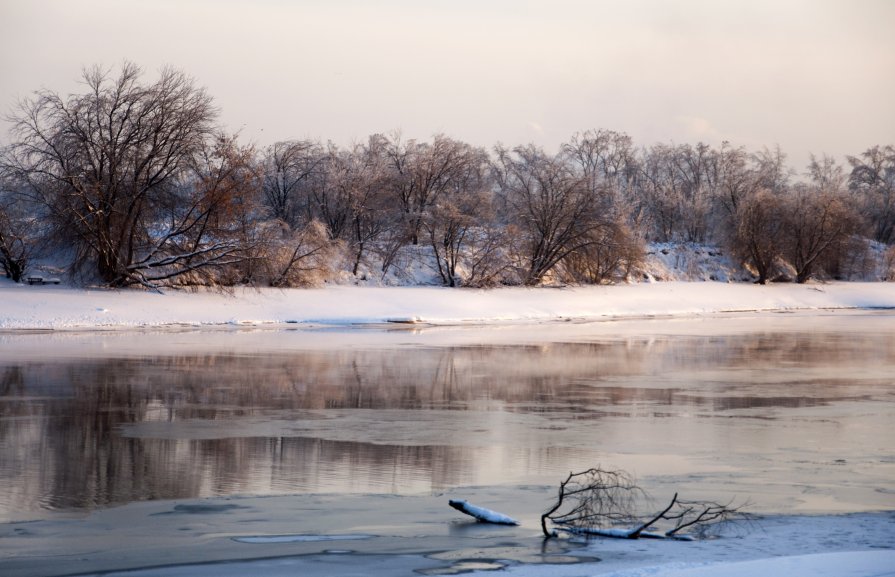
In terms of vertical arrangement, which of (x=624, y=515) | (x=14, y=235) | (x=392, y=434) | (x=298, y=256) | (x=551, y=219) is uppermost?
(x=551, y=219)

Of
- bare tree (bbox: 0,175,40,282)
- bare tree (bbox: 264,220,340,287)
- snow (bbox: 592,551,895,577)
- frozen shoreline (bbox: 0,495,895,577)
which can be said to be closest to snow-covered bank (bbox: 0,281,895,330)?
bare tree (bbox: 264,220,340,287)

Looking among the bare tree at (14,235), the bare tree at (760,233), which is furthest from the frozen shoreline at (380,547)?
the bare tree at (760,233)

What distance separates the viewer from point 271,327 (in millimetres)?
32562

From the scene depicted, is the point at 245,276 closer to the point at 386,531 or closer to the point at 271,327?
the point at 271,327

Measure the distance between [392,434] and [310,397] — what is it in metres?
3.70

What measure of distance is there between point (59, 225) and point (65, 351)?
46.6 ft

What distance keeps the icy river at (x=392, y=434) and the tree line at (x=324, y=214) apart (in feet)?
40.0

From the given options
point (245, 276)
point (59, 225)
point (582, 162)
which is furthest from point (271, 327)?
point (582, 162)

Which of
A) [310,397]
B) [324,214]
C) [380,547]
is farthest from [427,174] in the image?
[380,547]

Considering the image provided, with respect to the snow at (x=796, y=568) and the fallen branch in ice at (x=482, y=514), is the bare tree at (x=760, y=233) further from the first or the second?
the snow at (x=796, y=568)

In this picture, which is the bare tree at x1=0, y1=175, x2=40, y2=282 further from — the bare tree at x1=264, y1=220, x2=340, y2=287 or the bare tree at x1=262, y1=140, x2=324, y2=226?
the bare tree at x1=262, y1=140, x2=324, y2=226

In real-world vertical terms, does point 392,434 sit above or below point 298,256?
below

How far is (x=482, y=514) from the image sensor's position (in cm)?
881

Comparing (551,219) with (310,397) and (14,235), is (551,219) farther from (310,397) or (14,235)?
(310,397)
